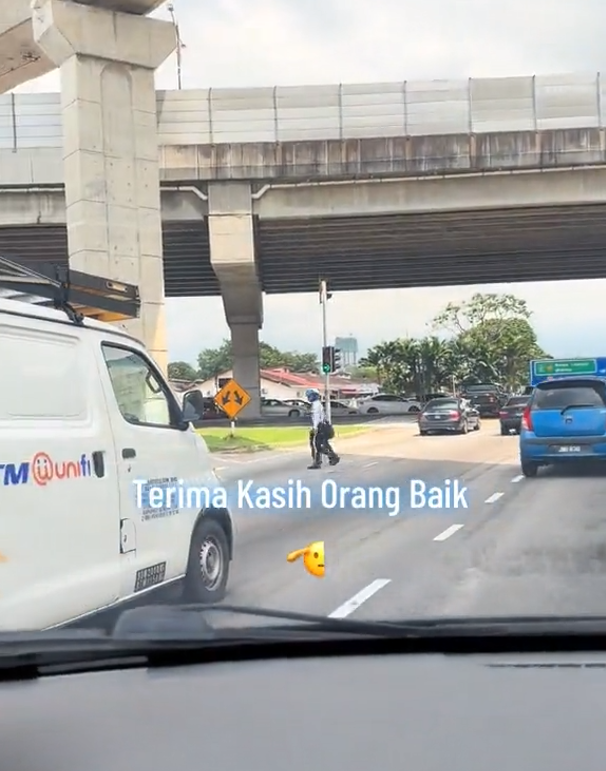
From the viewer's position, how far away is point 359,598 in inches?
192

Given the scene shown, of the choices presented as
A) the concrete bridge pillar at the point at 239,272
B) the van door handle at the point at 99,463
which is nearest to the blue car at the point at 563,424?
the concrete bridge pillar at the point at 239,272

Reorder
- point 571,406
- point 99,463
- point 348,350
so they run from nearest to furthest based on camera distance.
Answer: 1. point 99,463
2. point 348,350
3. point 571,406

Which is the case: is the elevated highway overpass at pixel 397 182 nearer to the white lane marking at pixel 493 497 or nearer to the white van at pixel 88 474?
the white van at pixel 88 474

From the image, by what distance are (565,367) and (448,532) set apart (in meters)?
1.14

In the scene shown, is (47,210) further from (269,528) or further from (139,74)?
(269,528)

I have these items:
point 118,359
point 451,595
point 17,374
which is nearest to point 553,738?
point 451,595

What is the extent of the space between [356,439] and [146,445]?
1.20 meters

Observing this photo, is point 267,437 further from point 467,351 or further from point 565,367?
point 565,367

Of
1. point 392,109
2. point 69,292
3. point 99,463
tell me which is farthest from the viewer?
point 392,109

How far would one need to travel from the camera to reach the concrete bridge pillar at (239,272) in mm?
5320

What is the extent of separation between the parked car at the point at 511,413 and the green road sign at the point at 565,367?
304mm

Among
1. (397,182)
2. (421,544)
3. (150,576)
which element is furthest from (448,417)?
(397,182)

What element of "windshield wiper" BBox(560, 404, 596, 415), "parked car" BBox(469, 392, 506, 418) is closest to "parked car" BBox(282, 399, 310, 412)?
"parked car" BBox(469, 392, 506, 418)

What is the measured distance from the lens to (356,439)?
541 centimetres
